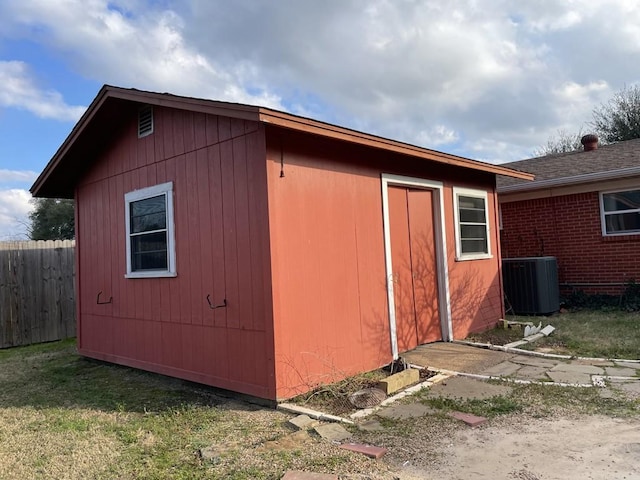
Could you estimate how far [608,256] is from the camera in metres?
10.1

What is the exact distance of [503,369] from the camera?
5.82m

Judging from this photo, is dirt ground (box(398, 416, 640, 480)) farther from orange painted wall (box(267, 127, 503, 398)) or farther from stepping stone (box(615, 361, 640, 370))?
stepping stone (box(615, 361, 640, 370))

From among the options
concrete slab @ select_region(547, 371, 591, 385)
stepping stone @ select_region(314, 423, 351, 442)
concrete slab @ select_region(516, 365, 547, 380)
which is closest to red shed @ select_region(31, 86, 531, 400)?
stepping stone @ select_region(314, 423, 351, 442)

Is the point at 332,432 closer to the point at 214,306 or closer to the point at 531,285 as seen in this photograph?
the point at 214,306

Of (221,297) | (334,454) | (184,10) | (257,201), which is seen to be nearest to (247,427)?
(334,454)

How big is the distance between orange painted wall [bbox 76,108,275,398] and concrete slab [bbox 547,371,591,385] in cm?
316

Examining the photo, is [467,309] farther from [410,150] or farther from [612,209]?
[612,209]

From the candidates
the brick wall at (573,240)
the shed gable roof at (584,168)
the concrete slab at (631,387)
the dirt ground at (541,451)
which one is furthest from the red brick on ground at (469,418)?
the shed gable roof at (584,168)

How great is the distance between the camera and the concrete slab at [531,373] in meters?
5.43

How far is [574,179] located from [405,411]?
773cm

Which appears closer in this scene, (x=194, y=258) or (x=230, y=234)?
(x=230, y=234)

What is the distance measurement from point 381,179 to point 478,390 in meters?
2.83

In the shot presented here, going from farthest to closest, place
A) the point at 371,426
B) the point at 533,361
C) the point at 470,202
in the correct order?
the point at 470,202, the point at 533,361, the point at 371,426

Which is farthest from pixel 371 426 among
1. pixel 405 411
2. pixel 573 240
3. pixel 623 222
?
pixel 623 222
